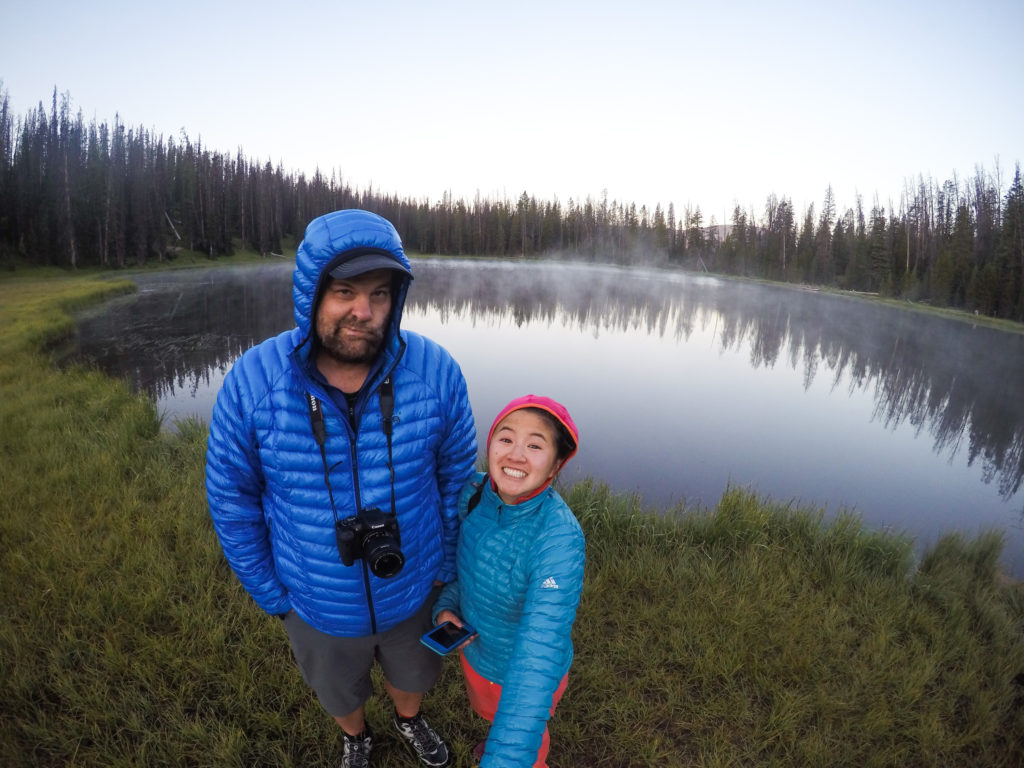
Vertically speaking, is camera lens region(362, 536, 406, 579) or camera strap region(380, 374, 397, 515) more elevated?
camera strap region(380, 374, 397, 515)

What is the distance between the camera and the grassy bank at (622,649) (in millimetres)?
2422

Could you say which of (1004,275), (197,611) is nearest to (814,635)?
(197,611)

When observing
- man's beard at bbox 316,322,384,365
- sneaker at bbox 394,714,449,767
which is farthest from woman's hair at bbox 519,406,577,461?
sneaker at bbox 394,714,449,767

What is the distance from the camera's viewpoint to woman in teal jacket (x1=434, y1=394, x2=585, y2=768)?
138cm

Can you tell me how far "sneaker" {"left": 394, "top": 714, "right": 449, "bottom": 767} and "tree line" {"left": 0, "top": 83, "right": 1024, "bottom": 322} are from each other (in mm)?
Answer: 38928

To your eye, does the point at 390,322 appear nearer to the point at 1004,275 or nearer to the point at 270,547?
the point at 270,547

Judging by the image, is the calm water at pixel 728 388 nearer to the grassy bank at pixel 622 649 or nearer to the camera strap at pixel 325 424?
the grassy bank at pixel 622 649

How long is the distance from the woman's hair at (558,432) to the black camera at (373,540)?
62 centimetres

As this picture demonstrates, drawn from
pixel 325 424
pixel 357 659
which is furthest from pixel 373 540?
pixel 357 659

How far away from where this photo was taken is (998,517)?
6617mm

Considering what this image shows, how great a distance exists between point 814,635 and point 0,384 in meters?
11.1

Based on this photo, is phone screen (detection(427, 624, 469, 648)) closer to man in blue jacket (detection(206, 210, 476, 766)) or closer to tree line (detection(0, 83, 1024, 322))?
man in blue jacket (detection(206, 210, 476, 766))

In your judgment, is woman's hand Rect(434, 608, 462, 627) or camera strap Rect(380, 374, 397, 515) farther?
woman's hand Rect(434, 608, 462, 627)

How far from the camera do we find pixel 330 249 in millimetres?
1570
